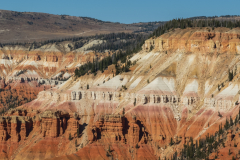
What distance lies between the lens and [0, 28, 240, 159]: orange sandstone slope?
433 ft

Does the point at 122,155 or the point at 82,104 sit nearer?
the point at 122,155

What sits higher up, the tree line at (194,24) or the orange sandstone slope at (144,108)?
the tree line at (194,24)

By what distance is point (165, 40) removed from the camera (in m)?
161

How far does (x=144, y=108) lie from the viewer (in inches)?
5517

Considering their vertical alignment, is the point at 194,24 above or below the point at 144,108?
above

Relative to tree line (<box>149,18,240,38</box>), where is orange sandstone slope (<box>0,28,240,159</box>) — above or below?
below

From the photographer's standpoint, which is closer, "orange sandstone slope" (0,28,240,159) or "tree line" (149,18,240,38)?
"orange sandstone slope" (0,28,240,159)

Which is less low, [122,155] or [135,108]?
[135,108]

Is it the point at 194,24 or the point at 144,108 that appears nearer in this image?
the point at 144,108

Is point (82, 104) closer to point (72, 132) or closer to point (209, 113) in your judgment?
point (72, 132)

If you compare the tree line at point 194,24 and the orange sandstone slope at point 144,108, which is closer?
the orange sandstone slope at point 144,108

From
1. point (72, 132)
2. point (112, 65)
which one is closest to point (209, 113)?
point (72, 132)

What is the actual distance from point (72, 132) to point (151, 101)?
1887cm

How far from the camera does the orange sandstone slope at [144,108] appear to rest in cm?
13212
